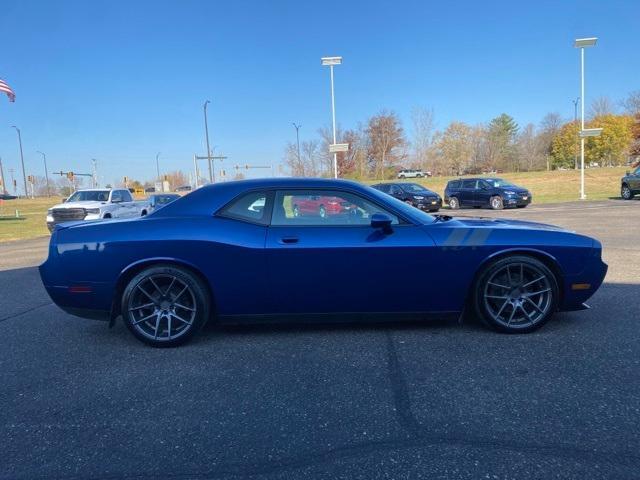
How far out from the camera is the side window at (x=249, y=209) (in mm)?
4133

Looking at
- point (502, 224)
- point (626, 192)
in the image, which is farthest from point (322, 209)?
point (626, 192)

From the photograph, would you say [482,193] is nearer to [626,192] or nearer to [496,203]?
[496,203]

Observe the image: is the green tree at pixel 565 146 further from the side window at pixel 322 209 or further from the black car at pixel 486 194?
the side window at pixel 322 209

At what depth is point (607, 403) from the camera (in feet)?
9.37

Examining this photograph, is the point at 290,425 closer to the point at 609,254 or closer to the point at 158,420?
the point at 158,420

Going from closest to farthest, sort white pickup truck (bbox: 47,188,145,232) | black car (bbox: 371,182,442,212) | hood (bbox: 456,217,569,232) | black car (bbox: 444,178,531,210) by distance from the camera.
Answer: hood (bbox: 456,217,569,232) < white pickup truck (bbox: 47,188,145,232) < black car (bbox: 371,182,442,212) < black car (bbox: 444,178,531,210)

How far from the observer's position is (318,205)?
4.19m

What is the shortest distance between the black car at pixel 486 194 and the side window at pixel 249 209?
21.1 meters

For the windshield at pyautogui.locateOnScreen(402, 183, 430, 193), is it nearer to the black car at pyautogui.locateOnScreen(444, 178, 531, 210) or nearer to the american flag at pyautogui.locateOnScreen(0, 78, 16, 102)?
the black car at pyautogui.locateOnScreen(444, 178, 531, 210)

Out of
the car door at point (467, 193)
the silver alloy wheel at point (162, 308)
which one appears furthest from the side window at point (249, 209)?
the car door at point (467, 193)

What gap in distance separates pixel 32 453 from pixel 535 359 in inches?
133

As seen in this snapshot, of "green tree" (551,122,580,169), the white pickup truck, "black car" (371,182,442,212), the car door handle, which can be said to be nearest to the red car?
the car door handle

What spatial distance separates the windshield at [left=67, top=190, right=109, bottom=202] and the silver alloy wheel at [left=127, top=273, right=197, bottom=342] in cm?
1499

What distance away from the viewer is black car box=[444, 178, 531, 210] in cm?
2291
